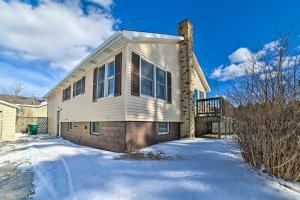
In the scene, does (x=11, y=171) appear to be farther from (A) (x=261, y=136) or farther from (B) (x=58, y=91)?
(B) (x=58, y=91)

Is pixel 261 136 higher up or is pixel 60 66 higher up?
pixel 60 66

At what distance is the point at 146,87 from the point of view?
7961mm

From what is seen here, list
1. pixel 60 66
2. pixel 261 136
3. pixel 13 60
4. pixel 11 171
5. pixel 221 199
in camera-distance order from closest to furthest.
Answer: pixel 221 199
pixel 261 136
pixel 11 171
pixel 13 60
pixel 60 66

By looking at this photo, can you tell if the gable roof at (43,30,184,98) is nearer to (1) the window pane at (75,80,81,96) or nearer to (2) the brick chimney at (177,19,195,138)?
(2) the brick chimney at (177,19,195,138)

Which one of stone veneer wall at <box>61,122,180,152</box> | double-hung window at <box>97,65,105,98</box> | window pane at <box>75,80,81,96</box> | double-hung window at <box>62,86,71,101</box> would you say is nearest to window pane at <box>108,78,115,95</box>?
double-hung window at <box>97,65,105,98</box>

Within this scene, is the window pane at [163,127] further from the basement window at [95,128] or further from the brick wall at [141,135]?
the basement window at [95,128]

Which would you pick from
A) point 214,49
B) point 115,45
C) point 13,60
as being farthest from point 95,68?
point 13,60

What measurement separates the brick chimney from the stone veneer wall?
0.77 meters

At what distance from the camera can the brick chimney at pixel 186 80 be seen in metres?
10.2

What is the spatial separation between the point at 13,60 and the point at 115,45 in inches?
655

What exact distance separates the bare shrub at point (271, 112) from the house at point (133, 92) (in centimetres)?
405

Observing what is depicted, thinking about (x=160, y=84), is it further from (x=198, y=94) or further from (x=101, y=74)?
(x=198, y=94)

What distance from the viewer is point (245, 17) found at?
34.2 feet

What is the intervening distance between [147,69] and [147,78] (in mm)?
438
